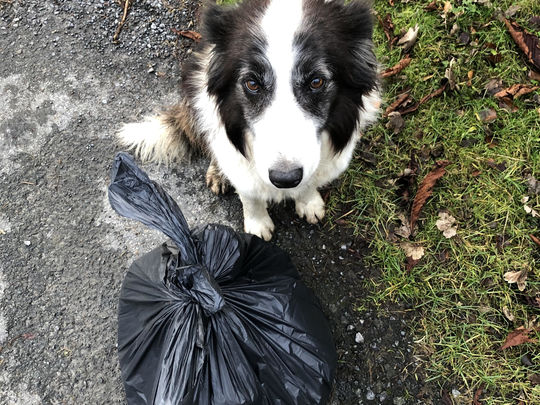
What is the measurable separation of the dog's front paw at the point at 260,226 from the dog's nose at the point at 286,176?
2.96 feet

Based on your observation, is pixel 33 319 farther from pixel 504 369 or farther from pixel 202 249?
pixel 504 369

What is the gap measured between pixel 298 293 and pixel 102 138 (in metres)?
1.67

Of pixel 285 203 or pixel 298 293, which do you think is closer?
pixel 298 293

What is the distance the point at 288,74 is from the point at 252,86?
0.55 feet

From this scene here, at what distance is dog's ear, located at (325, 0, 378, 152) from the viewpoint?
5.68 feet

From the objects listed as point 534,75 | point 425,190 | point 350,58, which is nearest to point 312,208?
point 425,190

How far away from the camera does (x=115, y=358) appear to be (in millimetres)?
2326

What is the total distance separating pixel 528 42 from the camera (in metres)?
2.76

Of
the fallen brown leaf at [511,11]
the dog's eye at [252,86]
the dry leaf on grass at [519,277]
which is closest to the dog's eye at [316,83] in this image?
the dog's eye at [252,86]

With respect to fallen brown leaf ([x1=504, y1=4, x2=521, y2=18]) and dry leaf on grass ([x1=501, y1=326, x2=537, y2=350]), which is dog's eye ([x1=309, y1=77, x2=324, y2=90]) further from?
fallen brown leaf ([x1=504, y1=4, x2=521, y2=18])

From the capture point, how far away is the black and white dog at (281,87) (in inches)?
63.1

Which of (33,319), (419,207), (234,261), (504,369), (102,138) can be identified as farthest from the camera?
(102,138)

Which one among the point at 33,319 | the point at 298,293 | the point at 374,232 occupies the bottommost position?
the point at 33,319

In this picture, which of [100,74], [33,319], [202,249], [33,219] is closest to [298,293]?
[202,249]
